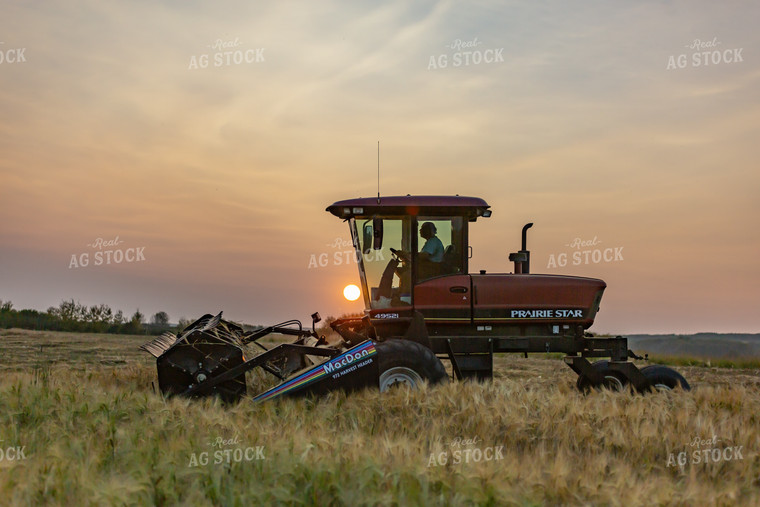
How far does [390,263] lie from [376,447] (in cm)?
453

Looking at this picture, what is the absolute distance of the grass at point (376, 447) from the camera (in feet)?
13.5

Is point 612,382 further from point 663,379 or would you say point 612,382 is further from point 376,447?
point 376,447

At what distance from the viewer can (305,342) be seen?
10227mm

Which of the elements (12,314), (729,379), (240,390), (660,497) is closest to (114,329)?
(12,314)

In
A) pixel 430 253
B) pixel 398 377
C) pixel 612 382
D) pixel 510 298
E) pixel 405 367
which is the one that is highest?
pixel 430 253

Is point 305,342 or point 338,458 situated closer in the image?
point 338,458

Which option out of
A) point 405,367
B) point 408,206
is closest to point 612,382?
point 405,367

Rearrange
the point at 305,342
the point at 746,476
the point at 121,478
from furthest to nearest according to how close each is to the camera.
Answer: the point at 305,342, the point at 746,476, the point at 121,478

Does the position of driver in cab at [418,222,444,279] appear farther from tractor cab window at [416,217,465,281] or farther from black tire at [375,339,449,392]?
black tire at [375,339,449,392]

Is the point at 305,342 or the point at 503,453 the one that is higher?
the point at 305,342

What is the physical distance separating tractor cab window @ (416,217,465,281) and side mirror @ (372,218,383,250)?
24.7 inches

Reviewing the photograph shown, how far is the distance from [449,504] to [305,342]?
6492mm

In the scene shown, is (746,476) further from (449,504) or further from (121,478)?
(121,478)

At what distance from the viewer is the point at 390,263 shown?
30.4 feet
